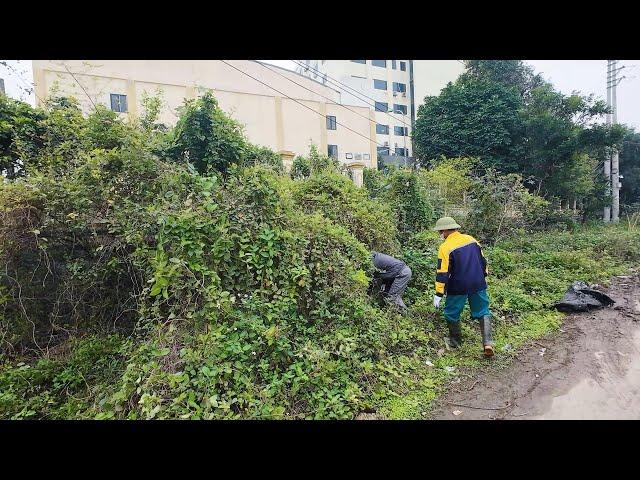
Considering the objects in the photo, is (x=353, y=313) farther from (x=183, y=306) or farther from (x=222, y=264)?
(x=183, y=306)

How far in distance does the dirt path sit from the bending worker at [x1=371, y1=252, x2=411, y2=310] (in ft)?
4.73

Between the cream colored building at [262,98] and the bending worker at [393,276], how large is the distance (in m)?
15.7

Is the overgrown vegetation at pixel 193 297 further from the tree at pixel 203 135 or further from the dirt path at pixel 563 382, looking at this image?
the dirt path at pixel 563 382

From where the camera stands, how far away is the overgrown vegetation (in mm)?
3051

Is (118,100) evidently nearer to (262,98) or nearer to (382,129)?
(262,98)

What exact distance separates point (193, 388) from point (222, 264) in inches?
46.1

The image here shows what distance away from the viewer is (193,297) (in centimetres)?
336

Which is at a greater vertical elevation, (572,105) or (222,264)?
(572,105)

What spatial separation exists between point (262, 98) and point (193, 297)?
22.6m

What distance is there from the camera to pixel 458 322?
13.9 feet

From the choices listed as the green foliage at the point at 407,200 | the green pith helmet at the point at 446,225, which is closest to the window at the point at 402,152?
the green foliage at the point at 407,200
